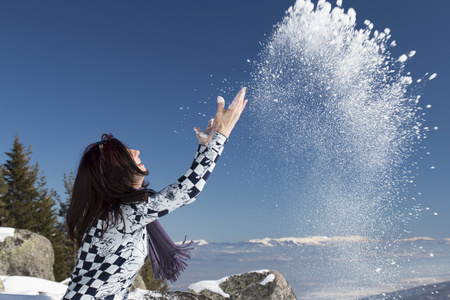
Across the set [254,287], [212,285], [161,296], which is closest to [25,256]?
[212,285]

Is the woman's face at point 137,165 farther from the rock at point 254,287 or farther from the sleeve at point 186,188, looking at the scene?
the rock at point 254,287

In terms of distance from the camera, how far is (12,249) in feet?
49.8

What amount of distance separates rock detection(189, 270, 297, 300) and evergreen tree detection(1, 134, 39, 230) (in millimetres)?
21737

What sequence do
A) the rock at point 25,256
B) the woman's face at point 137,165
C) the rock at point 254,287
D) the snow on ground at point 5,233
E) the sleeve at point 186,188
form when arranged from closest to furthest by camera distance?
1. the sleeve at point 186,188
2. the woman's face at point 137,165
3. the rock at point 254,287
4. the rock at point 25,256
5. the snow on ground at point 5,233

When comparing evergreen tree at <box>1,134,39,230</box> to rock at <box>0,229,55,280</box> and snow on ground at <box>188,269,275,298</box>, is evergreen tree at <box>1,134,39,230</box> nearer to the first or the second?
rock at <box>0,229,55,280</box>

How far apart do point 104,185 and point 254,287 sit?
9455mm

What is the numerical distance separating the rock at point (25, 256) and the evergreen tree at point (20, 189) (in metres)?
12.8

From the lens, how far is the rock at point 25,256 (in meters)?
14.9

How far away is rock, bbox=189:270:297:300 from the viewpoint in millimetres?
10539

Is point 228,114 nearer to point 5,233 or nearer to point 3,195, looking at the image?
point 5,233

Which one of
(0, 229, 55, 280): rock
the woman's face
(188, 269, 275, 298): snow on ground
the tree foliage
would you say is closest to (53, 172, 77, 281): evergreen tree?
the tree foliage

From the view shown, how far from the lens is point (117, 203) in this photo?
7.30ft

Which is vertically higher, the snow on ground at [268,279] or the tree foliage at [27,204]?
the tree foliage at [27,204]

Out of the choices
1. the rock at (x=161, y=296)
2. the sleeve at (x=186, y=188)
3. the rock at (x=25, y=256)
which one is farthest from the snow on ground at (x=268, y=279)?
the rock at (x=25, y=256)
